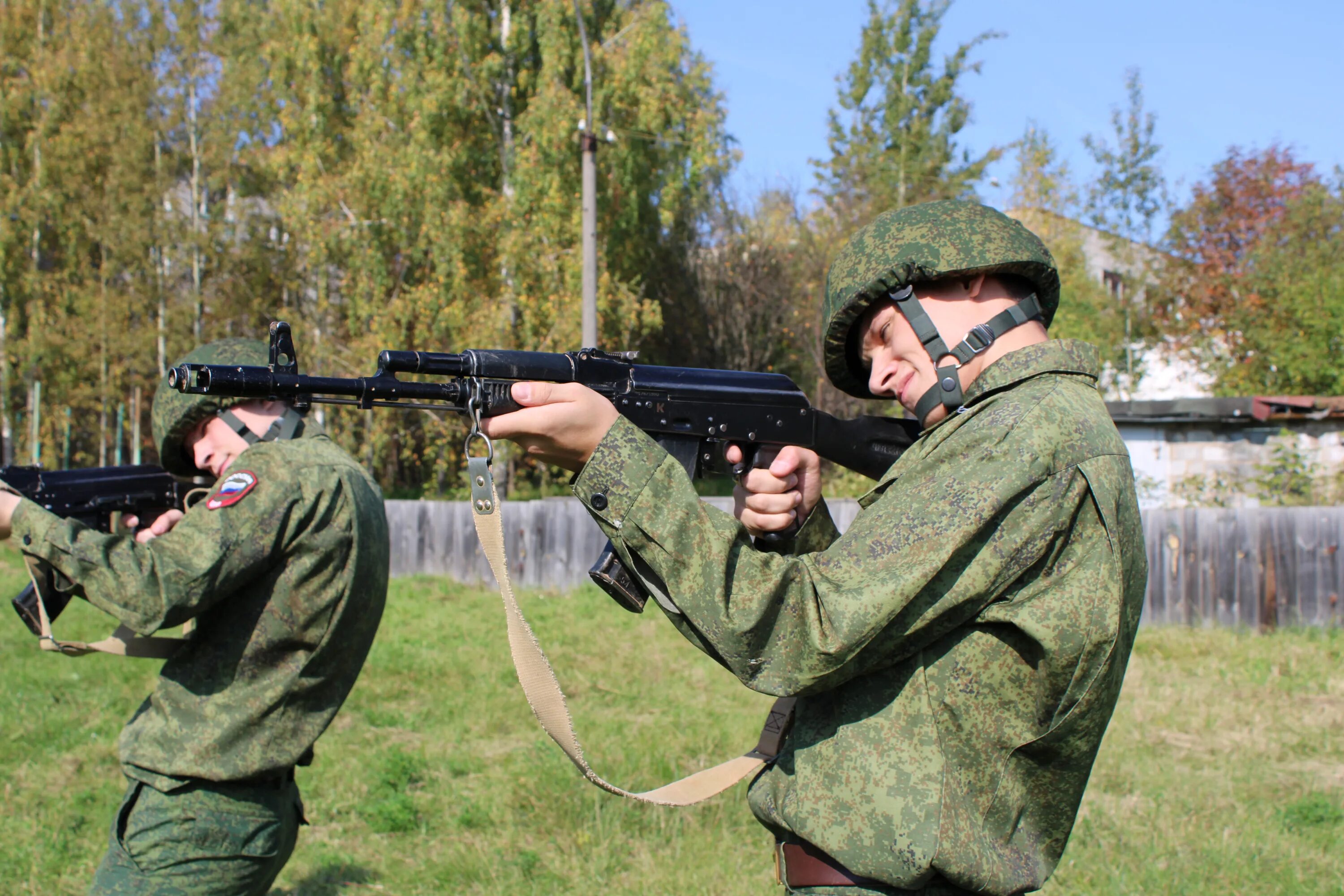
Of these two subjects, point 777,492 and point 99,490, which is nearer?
point 777,492

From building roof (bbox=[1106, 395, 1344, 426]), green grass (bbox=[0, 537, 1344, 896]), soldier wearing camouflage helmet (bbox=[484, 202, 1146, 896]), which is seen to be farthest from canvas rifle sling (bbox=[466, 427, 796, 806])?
building roof (bbox=[1106, 395, 1344, 426])

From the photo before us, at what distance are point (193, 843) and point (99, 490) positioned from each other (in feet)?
8.01

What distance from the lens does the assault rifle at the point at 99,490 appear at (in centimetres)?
480

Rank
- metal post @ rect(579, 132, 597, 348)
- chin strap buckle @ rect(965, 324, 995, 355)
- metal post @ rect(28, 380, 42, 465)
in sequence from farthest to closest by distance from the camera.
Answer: metal post @ rect(28, 380, 42, 465) < metal post @ rect(579, 132, 597, 348) < chin strap buckle @ rect(965, 324, 995, 355)

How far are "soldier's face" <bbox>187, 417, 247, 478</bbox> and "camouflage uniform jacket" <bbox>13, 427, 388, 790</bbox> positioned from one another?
308mm

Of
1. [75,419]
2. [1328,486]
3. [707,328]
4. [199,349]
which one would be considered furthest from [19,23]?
[1328,486]

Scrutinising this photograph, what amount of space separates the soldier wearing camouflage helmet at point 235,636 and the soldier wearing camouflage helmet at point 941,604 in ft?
5.16

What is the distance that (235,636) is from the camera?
341 cm

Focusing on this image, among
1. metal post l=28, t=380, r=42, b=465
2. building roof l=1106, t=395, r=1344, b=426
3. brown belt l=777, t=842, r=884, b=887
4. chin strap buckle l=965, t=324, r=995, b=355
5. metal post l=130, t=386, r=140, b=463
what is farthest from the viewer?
metal post l=130, t=386, r=140, b=463

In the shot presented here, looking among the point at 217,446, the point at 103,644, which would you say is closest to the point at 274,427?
the point at 217,446

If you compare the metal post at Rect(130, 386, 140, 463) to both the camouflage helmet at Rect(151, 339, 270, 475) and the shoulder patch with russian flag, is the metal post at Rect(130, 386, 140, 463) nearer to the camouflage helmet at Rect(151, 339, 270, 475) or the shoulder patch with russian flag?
the camouflage helmet at Rect(151, 339, 270, 475)

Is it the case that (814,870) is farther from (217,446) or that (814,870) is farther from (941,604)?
(217,446)

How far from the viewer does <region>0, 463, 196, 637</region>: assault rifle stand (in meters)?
4.80

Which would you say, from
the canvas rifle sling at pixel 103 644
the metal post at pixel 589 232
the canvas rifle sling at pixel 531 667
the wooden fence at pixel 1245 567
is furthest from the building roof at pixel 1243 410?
the canvas rifle sling at pixel 531 667
